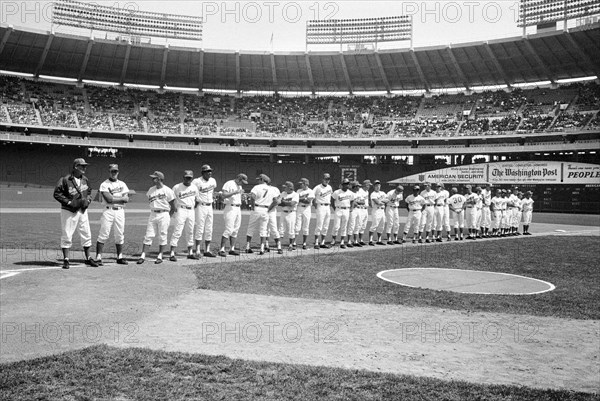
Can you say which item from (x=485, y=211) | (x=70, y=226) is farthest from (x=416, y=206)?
(x=70, y=226)

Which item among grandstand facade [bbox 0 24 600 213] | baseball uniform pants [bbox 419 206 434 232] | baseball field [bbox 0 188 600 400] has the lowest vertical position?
baseball field [bbox 0 188 600 400]

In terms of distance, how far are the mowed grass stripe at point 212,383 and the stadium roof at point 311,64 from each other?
40615 millimetres

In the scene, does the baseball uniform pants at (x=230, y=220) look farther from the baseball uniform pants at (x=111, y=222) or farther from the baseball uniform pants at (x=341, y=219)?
the baseball uniform pants at (x=341, y=219)

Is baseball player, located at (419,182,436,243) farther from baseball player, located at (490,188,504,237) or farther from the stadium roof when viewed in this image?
the stadium roof

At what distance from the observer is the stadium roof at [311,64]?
39594 millimetres

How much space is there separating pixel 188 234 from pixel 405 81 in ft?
129

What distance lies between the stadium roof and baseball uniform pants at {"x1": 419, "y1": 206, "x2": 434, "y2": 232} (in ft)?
94.6

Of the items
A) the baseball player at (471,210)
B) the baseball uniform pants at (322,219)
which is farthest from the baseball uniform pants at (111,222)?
the baseball player at (471,210)

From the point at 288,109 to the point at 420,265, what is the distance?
38.5 meters

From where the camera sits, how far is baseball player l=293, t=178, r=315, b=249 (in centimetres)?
1376

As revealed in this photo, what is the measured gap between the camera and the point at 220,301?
701 cm

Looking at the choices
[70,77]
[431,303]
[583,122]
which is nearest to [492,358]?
[431,303]

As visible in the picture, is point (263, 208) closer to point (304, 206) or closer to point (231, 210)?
point (231, 210)

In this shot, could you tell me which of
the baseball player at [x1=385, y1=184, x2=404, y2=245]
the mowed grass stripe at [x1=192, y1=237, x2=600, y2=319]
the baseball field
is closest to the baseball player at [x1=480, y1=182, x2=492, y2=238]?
the mowed grass stripe at [x1=192, y1=237, x2=600, y2=319]
